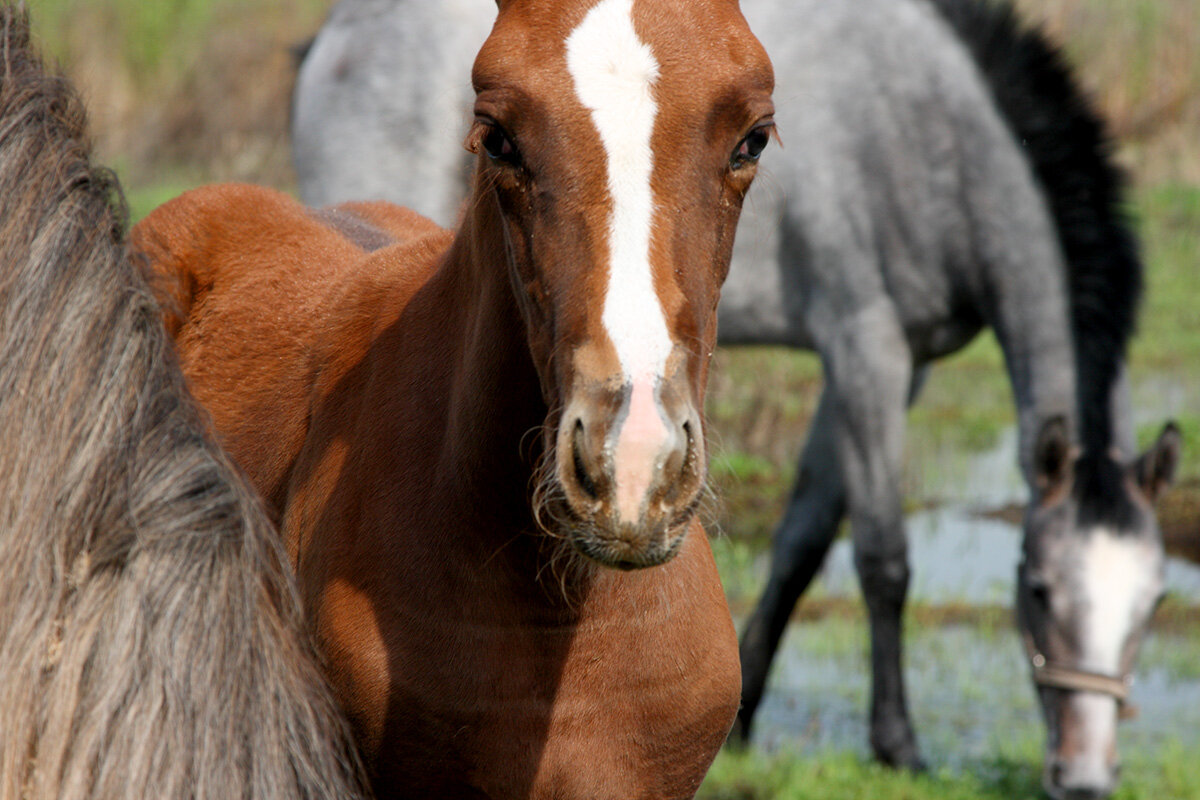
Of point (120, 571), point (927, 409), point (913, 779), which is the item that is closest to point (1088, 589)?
point (913, 779)

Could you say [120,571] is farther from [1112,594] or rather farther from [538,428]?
[1112,594]

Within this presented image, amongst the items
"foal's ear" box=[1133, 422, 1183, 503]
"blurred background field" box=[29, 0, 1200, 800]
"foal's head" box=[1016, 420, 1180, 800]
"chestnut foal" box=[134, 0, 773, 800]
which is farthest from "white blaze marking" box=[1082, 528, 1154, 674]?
"chestnut foal" box=[134, 0, 773, 800]

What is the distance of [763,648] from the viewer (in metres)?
4.96

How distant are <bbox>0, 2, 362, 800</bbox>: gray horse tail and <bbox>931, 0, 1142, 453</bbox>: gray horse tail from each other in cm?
330

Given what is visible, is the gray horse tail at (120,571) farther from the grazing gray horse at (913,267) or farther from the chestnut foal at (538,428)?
the grazing gray horse at (913,267)

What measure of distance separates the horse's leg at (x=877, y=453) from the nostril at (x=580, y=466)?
10.8 ft

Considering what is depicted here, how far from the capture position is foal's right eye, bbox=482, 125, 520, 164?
5.79 feet

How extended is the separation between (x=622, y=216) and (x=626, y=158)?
0.07 m

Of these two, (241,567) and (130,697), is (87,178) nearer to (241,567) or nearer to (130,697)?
(241,567)

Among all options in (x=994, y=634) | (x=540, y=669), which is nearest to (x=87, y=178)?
(x=540, y=669)

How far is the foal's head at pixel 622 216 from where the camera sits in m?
1.56

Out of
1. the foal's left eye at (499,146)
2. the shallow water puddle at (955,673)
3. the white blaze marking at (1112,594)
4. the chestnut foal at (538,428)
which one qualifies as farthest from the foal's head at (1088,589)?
A: the foal's left eye at (499,146)

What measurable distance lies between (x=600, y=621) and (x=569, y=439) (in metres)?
0.55

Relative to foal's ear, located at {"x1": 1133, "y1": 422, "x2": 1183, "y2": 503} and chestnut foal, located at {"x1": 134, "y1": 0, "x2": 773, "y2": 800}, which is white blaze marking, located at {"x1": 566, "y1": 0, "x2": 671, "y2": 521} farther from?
foal's ear, located at {"x1": 1133, "y1": 422, "x2": 1183, "y2": 503}
